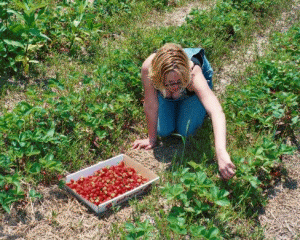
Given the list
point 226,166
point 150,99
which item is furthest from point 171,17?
point 226,166

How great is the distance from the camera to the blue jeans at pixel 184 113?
382 cm

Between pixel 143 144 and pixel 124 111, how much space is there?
0.44 metres

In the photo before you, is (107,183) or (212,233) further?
(107,183)

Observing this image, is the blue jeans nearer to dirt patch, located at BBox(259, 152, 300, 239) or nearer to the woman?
the woman

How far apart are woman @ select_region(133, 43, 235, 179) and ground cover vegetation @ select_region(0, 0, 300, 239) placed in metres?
0.19

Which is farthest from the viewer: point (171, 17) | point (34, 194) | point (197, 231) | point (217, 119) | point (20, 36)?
point (171, 17)

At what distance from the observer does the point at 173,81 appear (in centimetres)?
320

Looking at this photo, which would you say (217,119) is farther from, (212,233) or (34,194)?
(34,194)

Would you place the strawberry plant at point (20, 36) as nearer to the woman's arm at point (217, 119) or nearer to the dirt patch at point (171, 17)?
the woman's arm at point (217, 119)

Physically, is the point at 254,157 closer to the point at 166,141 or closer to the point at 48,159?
the point at 166,141

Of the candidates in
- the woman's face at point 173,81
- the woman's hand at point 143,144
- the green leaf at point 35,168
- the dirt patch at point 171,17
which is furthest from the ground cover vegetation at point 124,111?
the woman's face at point 173,81

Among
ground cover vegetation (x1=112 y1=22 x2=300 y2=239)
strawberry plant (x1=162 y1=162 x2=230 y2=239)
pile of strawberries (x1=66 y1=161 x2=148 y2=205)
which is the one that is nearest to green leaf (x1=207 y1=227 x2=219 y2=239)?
ground cover vegetation (x1=112 y1=22 x2=300 y2=239)

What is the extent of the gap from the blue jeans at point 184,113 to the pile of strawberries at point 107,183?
675 millimetres

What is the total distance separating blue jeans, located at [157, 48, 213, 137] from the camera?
12.5 feet
